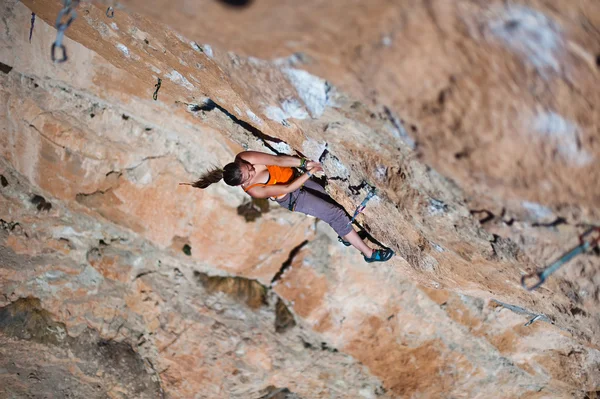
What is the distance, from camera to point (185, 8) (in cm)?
199

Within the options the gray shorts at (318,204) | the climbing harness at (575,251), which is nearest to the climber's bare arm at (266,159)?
the gray shorts at (318,204)

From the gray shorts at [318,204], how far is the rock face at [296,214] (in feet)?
0.56

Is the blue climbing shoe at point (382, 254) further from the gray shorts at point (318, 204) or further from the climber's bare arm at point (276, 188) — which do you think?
the climber's bare arm at point (276, 188)

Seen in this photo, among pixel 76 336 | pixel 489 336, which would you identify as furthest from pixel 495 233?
pixel 76 336

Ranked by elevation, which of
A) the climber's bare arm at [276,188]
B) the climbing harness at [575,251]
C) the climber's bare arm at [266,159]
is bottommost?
the climber's bare arm at [276,188]

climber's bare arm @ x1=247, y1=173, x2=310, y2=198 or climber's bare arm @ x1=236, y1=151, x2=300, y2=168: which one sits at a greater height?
climber's bare arm @ x1=236, y1=151, x2=300, y2=168

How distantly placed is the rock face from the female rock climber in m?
0.18

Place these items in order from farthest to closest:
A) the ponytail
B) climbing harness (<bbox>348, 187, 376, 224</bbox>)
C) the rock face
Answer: the ponytail
climbing harness (<bbox>348, 187, 376, 224</bbox>)
the rock face

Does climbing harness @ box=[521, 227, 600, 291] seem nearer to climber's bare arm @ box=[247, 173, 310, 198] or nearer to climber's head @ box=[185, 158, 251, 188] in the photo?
climber's bare arm @ box=[247, 173, 310, 198]

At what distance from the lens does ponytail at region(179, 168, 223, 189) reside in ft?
16.6

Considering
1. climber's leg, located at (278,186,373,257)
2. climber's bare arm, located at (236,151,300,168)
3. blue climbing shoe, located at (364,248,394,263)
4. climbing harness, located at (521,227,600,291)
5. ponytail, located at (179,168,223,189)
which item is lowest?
ponytail, located at (179,168,223,189)

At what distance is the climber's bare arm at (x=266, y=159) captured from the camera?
3471 mm

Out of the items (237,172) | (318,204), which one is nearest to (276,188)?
(237,172)

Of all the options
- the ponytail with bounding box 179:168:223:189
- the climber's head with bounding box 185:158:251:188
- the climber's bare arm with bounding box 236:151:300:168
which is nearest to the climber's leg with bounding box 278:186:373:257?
the climber's bare arm with bounding box 236:151:300:168
